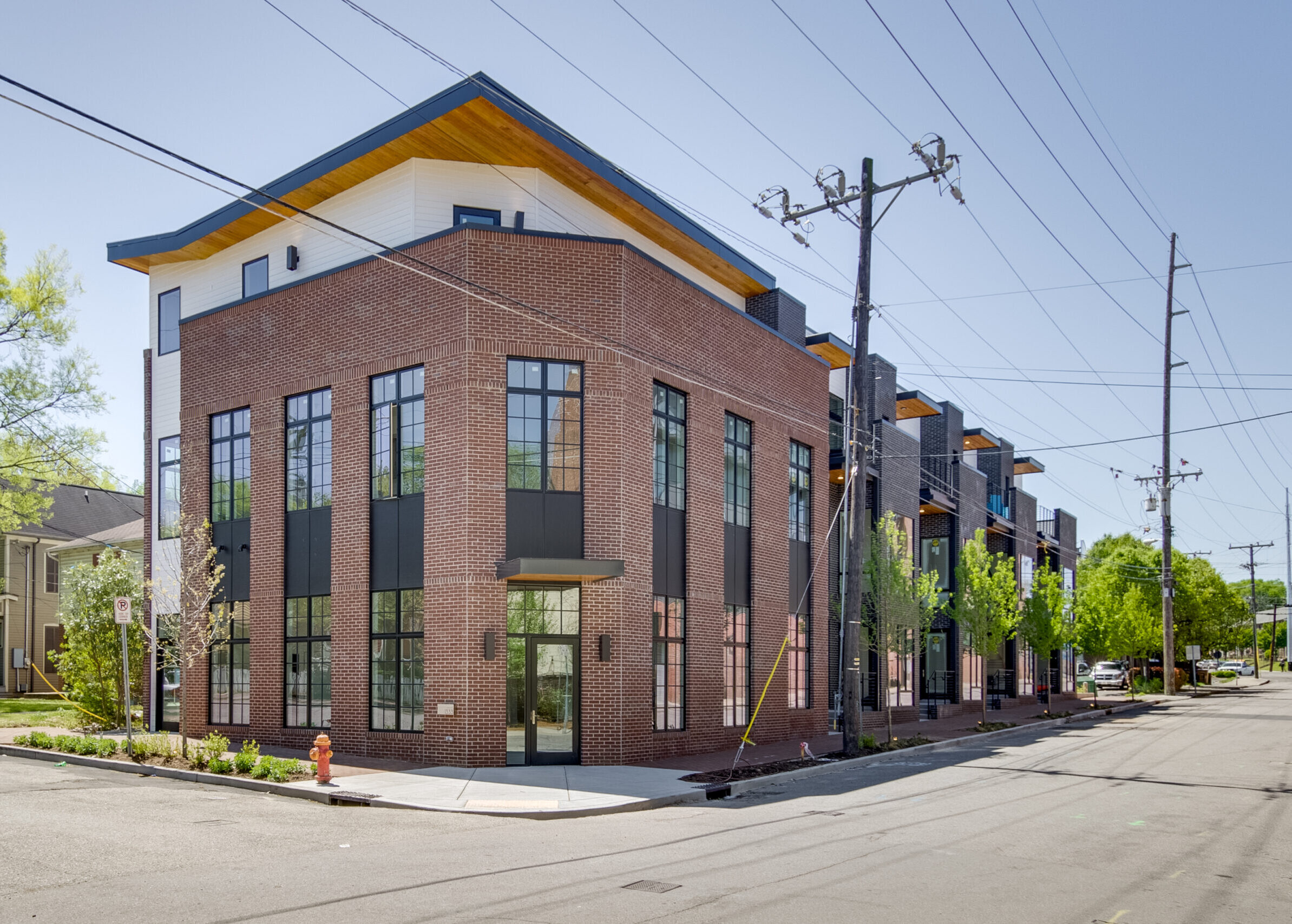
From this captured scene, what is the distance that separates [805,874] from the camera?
32.4 ft

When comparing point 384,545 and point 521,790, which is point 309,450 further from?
point 521,790

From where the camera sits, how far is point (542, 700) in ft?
63.3

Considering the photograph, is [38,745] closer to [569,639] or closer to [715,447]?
[569,639]

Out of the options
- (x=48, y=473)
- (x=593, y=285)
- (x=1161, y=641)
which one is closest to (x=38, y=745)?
(x=593, y=285)

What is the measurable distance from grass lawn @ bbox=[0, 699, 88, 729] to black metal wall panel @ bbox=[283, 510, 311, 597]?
7.29 meters

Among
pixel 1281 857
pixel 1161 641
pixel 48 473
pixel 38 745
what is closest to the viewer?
pixel 1281 857

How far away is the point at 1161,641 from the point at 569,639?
1892 inches

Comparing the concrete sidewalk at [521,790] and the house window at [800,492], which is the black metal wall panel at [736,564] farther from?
the concrete sidewalk at [521,790]

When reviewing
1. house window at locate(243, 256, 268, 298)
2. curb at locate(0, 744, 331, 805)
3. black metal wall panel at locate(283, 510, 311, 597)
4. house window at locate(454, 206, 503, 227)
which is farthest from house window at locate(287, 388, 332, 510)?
curb at locate(0, 744, 331, 805)

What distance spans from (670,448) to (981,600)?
16.0 m

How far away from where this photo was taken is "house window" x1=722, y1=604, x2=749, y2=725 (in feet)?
78.6

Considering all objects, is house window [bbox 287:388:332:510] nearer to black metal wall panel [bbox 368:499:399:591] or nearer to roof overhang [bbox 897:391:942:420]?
black metal wall panel [bbox 368:499:399:591]

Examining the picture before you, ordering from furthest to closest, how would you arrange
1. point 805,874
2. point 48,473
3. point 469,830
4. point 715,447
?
point 48,473 → point 715,447 → point 469,830 → point 805,874

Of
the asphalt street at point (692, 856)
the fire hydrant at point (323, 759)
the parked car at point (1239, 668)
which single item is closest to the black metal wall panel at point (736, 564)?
the asphalt street at point (692, 856)
